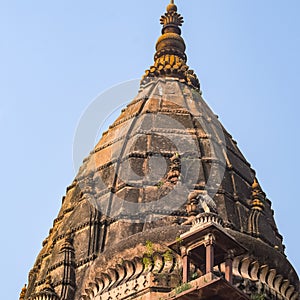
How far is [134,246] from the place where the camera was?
3822cm

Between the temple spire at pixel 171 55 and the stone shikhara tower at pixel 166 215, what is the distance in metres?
0.05

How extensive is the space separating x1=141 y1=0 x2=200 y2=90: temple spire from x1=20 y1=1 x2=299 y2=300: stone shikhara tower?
5 cm

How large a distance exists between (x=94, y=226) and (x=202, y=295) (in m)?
9.70

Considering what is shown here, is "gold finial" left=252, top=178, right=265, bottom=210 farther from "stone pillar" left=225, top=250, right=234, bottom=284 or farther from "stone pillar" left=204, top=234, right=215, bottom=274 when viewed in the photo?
"stone pillar" left=204, top=234, right=215, bottom=274

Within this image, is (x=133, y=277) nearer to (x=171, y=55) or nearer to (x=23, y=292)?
(x=23, y=292)

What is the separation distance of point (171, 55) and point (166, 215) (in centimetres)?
1014

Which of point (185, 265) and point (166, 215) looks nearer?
point (185, 265)

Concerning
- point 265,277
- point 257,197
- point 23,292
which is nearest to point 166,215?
point 265,277

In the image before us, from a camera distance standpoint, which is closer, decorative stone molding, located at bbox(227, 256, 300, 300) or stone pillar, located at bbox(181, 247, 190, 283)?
stone pillar, located at bbox(181, 247, 190, 283)

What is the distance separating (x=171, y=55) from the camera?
49.9 m

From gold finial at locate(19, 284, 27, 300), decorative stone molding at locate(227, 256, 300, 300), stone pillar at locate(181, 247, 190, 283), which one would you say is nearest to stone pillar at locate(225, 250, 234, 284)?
stone pillar at locate(181, 247, 190, 283)

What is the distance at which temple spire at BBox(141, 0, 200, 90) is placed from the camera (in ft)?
161

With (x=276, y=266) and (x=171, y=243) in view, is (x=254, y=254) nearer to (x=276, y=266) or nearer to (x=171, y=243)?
(x=276, y=266)

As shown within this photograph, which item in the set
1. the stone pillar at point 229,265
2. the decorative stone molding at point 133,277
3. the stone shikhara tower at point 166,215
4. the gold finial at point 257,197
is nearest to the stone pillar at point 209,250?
the stone shikhara tower at point 166,215
